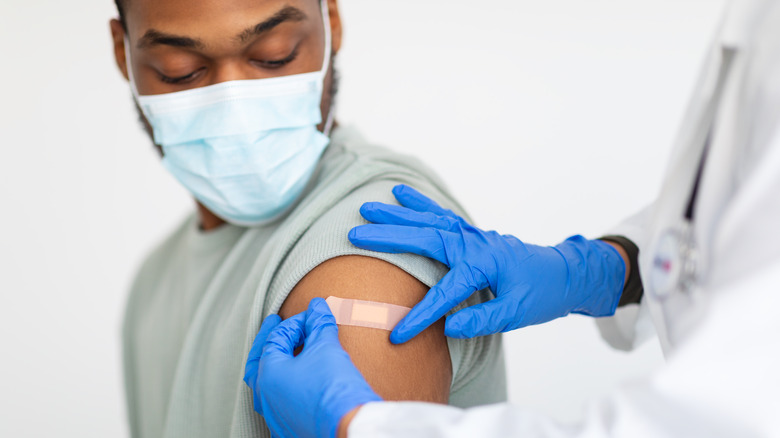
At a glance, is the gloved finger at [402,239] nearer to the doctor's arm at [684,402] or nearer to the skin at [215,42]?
the doctor's arm at [684,402]

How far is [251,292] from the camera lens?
1180 mm

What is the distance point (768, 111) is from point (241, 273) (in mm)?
950

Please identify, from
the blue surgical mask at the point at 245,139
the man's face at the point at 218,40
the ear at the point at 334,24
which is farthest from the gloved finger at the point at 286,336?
the ear at the point at 334,24

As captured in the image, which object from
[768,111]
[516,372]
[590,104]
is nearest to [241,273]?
[768,111]

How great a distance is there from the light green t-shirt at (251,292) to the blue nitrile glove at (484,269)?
0.04 meters

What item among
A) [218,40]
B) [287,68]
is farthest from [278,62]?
[218,40]

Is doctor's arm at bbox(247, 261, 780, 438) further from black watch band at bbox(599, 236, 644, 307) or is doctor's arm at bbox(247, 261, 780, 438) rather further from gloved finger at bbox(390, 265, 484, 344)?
black watch band at bbox(599, 236, 644, 307)

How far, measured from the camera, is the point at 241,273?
1329 millimetres

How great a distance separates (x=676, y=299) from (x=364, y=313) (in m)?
0.45

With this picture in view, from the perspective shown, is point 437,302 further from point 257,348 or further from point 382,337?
point 257,348

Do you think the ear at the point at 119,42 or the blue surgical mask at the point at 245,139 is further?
the ear at the point at 119,42

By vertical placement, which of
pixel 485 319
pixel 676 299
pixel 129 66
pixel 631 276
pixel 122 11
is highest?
pixel 122 11

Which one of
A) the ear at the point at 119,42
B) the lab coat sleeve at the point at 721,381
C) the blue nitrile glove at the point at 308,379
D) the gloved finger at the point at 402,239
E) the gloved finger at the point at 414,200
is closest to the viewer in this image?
the lab coat sleeve at the point at 721,381

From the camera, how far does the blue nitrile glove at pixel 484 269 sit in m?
1.02
